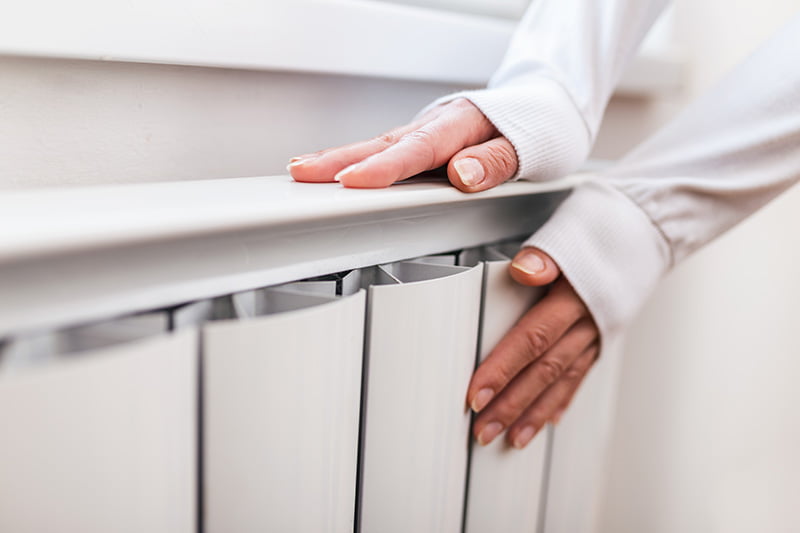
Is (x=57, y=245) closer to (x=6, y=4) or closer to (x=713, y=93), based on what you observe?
(x=6, y=4)

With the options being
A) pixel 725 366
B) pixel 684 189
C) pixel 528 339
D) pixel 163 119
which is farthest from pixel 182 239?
pixel 725 366

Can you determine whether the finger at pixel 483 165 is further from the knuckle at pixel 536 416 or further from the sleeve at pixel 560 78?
the knuckle at pixel 536 416

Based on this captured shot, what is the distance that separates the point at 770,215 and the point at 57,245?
2.57 ft

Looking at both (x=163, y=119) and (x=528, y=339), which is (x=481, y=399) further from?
(x=163, y=119)

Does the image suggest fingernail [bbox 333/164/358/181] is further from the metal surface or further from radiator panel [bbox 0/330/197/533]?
radiator panel [bbox 0/330/197/533]

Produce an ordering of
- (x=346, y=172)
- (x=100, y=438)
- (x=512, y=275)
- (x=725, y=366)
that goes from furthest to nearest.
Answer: (x=725, y=366) → (x=512, y=275) → (x=346, y=172) → (x=100, y=438)

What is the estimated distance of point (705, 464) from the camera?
88cm

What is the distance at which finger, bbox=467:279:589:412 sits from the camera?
0.48 metres

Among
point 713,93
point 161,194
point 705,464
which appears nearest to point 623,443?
point 705,464

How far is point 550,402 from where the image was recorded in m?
0.56

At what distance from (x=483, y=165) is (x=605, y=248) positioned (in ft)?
0.44

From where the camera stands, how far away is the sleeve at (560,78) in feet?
1.55

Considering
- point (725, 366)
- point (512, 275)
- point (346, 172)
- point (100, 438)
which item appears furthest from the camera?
point (725, 366)

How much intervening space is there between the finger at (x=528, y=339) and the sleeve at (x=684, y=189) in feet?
0.05
